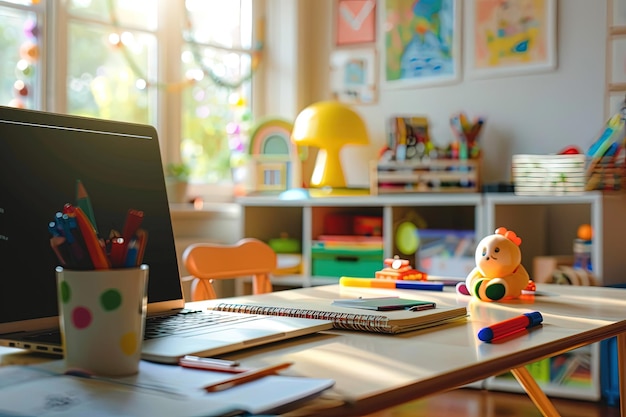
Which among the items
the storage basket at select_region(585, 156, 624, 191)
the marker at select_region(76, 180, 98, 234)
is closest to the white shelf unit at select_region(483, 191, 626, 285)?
the storage basket at select_region(585, 156, 624, 191)

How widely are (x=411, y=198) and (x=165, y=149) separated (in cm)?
114

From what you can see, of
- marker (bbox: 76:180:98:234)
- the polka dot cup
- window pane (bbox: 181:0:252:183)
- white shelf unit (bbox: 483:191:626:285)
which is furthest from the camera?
window pane (bbox: 181:0:252:183)

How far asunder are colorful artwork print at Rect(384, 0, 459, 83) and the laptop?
2.58m

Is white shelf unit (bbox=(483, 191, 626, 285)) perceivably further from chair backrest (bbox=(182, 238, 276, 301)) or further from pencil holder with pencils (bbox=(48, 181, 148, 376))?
pencil holder with pencils (bbox=(48, 181, 148, 376))

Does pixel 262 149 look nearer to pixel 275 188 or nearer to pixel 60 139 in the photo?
pixel 275 188

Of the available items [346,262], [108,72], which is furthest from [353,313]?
[108,72]

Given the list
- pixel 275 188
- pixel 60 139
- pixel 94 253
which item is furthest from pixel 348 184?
pixel 94 253

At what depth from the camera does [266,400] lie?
2.17 feet

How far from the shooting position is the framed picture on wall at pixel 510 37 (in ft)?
11.1

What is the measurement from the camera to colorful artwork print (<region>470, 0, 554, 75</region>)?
11.2 feet

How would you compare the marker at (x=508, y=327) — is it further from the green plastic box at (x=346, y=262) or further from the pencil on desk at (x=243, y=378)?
the green plastic box at (x=346, y=262)

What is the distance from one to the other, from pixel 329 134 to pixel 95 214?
2494mm

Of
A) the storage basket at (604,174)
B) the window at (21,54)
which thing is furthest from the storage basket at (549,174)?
the window at (21,54)

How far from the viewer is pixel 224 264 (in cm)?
180
